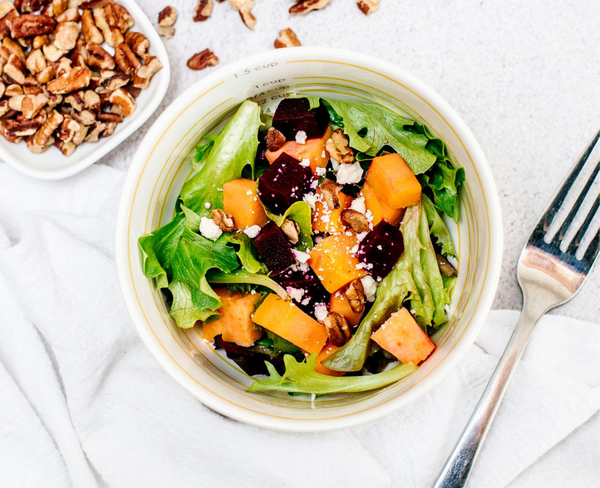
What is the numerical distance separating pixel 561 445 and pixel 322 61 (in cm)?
147

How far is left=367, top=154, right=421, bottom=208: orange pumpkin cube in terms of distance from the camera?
1437 mm

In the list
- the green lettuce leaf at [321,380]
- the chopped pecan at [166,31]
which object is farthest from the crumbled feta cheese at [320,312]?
the chopped pecan at [166,31]

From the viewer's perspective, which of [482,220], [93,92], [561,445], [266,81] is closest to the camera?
[482,220]

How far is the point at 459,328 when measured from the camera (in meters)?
1.42

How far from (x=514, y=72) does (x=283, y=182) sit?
100cm

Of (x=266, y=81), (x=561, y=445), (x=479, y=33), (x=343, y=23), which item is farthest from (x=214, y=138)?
(x=561, y=445)

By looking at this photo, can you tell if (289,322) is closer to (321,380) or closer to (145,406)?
(321,380)

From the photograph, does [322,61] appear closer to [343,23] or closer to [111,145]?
[343,23]

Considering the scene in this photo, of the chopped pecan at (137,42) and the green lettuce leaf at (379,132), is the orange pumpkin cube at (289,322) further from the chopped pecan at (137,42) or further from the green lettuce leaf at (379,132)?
the chopped pecan at (137,42)

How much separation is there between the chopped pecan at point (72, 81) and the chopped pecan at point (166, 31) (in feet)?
0.97

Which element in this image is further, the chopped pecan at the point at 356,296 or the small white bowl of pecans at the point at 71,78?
the small white bowl of pecans at the point at 71,78

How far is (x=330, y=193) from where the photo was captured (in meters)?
1.50

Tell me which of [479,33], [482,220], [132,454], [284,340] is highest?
[479,33]

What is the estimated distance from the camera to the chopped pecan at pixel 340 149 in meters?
1.49
